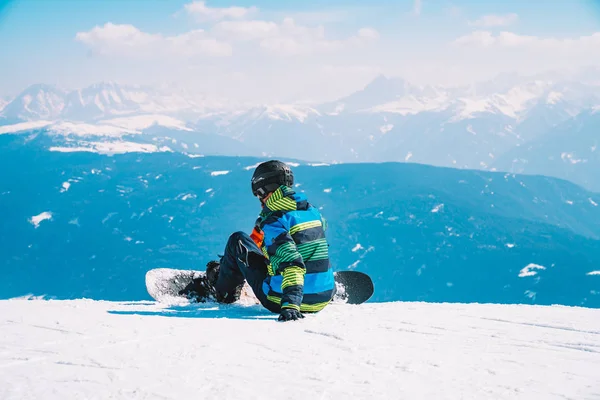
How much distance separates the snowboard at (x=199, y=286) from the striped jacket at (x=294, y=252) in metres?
2.46

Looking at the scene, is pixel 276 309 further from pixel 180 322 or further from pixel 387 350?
pixel 387 350

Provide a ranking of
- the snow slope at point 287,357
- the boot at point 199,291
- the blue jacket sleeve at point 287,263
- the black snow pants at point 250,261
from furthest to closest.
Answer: the boot at point 199,291
the black snow pants at point 250,261
the blue jacket sleeve at point 287,263
the snow slope at point 287,357

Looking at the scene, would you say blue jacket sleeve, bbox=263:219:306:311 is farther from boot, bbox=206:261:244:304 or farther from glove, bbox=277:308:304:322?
boot, bbox=206:261:244:304

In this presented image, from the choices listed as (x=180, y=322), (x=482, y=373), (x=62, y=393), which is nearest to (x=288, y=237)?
(x=180, y=322)

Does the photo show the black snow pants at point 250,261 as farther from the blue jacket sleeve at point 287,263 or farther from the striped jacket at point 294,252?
the blue jacket sleeve at point 287,263

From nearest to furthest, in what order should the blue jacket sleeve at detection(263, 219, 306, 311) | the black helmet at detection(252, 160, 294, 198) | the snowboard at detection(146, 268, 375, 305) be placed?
the blue jacket sleeve at detection(263, 219, 306, 311)
the black helmet at detection(252, 160, 294, 198)
the snowboard at detection(146, 268, 375, 305)

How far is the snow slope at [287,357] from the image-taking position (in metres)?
4.36

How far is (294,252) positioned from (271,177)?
51.7 inches

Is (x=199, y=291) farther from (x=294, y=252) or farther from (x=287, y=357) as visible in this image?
(x=287, y=357)

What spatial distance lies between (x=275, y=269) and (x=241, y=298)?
2.63 m

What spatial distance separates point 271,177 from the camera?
26.4 feet

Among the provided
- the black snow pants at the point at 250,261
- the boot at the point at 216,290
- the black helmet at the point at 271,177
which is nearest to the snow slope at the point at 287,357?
the black snow pants at the point at 250,261

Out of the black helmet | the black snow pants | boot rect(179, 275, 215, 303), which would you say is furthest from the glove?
boot rect(179, 275, 215, 303)

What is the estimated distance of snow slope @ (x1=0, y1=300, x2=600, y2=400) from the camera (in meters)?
4.36
